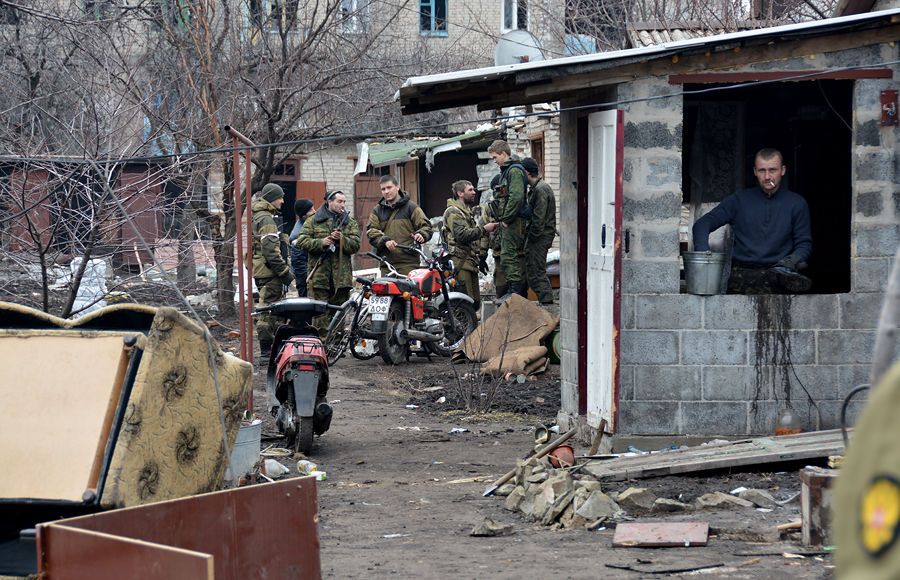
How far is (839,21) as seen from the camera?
802 cm

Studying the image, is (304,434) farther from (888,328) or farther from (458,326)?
(888,328)

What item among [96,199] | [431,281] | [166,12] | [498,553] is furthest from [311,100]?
[498,553]

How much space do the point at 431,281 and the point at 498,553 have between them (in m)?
8.40

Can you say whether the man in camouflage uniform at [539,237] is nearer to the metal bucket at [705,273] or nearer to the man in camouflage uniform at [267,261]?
the man in camouflage uniform at [267,261]

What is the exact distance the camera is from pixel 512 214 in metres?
14.8

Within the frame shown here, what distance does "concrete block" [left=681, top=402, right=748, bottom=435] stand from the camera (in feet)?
27.8

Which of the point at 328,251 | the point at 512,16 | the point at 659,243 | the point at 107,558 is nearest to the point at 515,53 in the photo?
the point at 328,251

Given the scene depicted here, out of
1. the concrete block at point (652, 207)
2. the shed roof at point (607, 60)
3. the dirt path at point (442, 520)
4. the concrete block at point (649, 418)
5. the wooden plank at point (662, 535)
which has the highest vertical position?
the shed roof at point (607, 60)

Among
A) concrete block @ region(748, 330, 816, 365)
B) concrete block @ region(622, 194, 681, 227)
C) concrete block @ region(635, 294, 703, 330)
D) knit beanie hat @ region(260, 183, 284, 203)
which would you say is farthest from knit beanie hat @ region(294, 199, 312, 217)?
concrete block @ region(748, 330, 816, 365)

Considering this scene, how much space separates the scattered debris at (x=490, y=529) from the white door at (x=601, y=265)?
2.05m

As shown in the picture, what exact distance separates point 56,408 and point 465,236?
1108cm

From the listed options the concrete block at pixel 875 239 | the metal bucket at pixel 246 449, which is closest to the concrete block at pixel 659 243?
the concrete block at pixel 875 239

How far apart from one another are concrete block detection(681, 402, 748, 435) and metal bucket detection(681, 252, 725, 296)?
2.72 ft

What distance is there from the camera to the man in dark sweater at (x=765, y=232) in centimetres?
888
